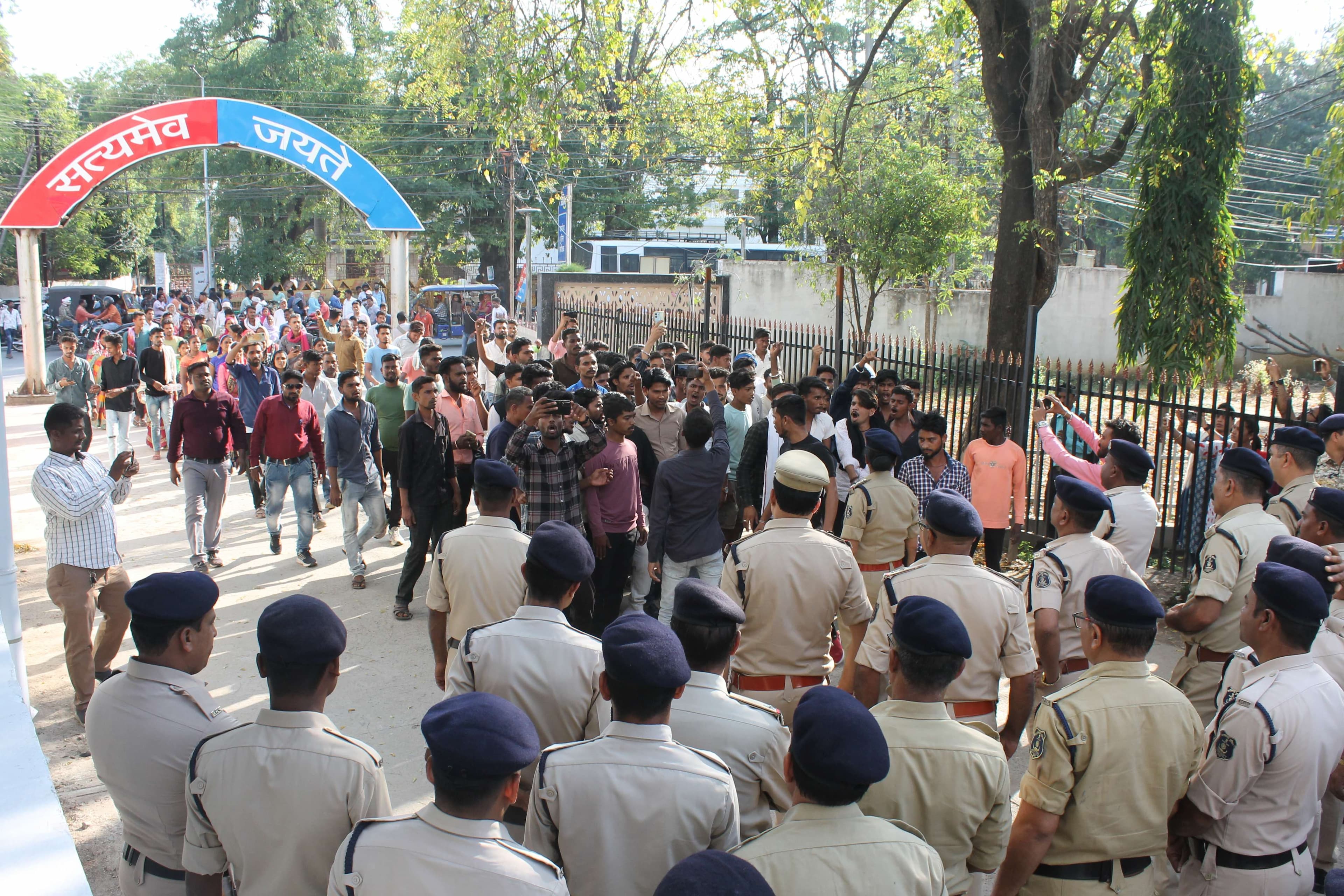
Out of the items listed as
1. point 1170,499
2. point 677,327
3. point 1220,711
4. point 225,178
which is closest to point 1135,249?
point 1170,499

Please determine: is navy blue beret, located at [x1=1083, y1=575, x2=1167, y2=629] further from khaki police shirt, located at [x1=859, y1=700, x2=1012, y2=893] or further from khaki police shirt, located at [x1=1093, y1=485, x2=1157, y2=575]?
khaki police shirt, located at [x1=1093, y1=485, x2=1157, y2=575]

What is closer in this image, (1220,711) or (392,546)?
(1220,711)

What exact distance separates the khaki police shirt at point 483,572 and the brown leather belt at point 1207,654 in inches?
116

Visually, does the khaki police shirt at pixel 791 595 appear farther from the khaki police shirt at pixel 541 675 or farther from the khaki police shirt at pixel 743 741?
the khaki police shirt at pixel 743 741

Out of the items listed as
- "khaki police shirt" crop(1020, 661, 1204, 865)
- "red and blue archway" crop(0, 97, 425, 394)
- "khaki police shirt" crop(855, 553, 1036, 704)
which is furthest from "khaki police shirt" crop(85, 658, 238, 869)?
"red and blue archway" crop(0, 97, 425, 394)

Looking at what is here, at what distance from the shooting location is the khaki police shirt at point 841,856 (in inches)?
84.4

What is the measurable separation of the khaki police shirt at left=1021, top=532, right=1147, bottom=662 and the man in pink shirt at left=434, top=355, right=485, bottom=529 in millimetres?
4410

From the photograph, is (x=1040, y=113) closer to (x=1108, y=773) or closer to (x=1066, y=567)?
(x=1066, y=567)

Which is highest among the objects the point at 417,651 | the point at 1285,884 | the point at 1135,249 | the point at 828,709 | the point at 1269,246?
the point at 1269,246

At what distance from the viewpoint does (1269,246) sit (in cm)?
3916

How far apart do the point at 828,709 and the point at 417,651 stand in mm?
4983

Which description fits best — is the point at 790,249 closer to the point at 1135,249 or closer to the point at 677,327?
the point at 677,327

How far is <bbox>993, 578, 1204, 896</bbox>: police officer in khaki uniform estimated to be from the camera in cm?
284

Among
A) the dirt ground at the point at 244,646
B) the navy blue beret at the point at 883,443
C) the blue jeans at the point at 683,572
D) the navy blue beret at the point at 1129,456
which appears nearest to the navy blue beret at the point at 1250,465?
the navy blue beret at the point at 1129,456
